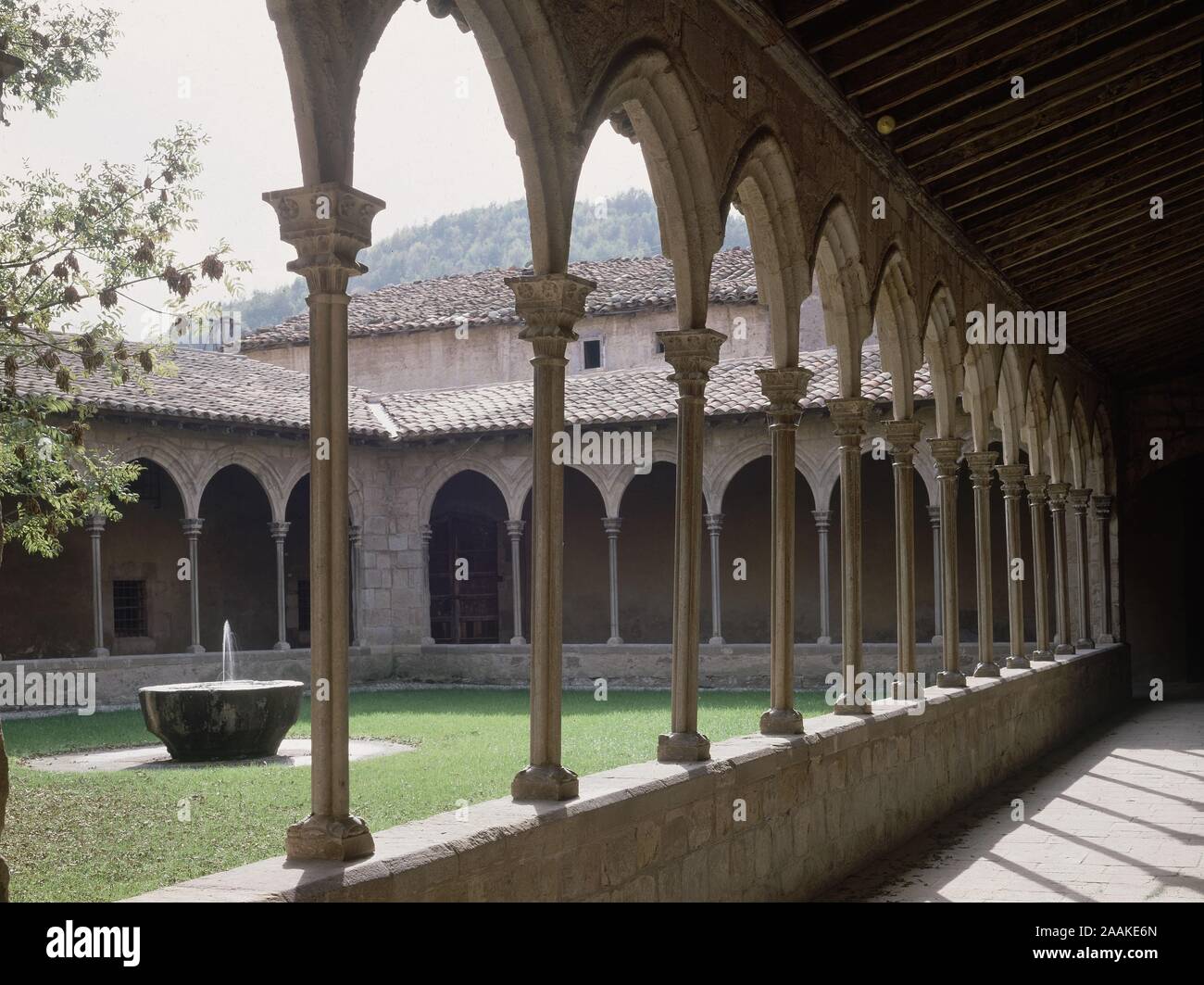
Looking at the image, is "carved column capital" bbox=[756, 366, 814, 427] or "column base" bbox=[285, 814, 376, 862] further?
"carved column capital" bbox=[756, 366, 814, 427]

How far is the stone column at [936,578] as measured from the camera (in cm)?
1778

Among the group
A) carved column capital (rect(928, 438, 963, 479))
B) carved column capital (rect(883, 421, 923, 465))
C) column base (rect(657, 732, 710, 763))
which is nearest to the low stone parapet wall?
carved column capital (rect(928, 438, 963, 479))

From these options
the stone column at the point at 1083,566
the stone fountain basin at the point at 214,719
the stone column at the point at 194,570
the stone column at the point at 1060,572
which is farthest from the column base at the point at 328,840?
the stone column at the point at 194,570

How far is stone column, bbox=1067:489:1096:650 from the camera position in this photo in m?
15.9

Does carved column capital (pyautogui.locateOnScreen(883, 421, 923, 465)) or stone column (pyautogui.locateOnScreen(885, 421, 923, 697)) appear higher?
carved column capital (pyautogui.locateOnScreen(883, 421, 923, 465))

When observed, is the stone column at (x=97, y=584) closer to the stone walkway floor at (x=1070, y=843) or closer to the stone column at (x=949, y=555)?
the stone column at (x=949, y=555)

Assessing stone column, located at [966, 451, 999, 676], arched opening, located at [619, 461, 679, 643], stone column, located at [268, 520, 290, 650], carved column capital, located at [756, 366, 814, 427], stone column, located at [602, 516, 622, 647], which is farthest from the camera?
arched opening, located at [619, 461, 679, 643]

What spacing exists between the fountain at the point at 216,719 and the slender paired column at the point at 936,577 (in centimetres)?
887

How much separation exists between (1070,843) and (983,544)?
161 inches

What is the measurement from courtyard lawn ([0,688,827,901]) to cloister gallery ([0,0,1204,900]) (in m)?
1.36

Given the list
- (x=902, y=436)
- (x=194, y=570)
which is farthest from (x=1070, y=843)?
(x=194, y=570)

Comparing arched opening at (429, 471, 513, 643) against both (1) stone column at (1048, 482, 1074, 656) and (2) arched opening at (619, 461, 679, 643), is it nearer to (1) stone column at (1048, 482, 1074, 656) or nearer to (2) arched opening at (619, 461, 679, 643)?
(2) arched opening at (619, 461, 679, 643)

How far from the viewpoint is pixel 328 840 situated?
341 cm
